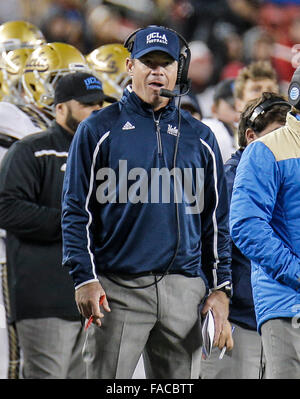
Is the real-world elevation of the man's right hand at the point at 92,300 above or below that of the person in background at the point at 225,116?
below

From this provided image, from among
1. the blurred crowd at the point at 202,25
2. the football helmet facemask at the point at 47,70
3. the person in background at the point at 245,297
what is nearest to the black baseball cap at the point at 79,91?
the football helmet facemask at the point at 47,70

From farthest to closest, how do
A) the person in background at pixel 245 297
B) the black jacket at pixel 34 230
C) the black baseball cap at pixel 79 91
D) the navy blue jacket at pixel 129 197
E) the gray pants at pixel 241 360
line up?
the black baseball cap at pixel 79 91 < the black jacket at pixel 34 230 < the gray pants at pixel 241 360 < the person in background at pixel 245 297 < the navy blue jacket at pixel 129 197

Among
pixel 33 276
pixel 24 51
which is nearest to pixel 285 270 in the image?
pixel 33 276

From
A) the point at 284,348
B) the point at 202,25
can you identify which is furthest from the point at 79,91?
the point at 202,25

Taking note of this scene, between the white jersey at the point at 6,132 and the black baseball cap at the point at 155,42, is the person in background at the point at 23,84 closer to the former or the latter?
the white jersey at the point at 6,132

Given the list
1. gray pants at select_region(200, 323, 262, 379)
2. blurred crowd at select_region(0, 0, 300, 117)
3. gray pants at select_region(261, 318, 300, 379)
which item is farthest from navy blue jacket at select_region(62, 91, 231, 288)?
blurred crowd at select_region(0, 0, 300, 117)

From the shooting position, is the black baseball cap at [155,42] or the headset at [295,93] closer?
the headset at [295,93]

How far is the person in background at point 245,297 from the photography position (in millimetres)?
3186

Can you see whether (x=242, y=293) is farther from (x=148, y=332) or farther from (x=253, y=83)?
(x=253, y=83)

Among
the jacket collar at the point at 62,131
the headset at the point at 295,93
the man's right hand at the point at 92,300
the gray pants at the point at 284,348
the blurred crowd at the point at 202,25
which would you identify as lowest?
the gray pants at the point at 284,348

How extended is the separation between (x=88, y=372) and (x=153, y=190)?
591mm

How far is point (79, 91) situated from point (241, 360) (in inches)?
53.8

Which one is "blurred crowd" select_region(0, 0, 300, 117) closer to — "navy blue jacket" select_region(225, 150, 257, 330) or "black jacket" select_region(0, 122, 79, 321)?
"black jacket" select_region(0, 122, 79, 321)

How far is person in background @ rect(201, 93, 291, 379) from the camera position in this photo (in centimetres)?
319
